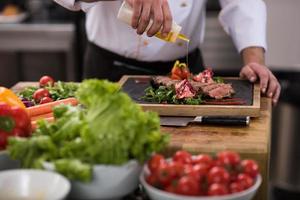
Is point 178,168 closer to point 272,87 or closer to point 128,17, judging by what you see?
point 128,17

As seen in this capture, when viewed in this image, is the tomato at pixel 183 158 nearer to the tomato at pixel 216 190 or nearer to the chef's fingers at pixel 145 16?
the tomato at pixel 216 190

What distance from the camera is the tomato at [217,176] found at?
4.22ft

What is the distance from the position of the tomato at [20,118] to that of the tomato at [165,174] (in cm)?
39

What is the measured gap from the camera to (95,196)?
53.8 inches

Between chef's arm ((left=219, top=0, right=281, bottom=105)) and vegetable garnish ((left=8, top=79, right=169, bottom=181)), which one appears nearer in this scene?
vegetable garnish ((left=8, top=79, right=169, bottom=181))

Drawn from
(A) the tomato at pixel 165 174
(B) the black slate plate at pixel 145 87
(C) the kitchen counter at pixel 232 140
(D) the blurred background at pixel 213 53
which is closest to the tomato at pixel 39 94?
(B) the black slate plate at pixel 145 87

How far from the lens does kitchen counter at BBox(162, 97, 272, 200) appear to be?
1.61 m

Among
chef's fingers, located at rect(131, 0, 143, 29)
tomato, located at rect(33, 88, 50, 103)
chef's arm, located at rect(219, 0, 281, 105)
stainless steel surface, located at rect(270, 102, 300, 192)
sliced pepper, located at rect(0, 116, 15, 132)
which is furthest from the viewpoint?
stainless steel surface, located at rect(270, 102, 300, 192)

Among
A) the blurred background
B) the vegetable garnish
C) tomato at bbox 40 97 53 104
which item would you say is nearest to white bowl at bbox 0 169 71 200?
the vegetable garnish

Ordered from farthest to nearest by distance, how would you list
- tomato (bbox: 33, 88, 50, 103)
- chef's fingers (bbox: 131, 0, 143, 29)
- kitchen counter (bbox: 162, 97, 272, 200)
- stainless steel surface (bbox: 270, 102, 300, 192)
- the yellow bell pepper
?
stainless steel surface (bbox: 270, 102, 300, 192) < tomato (bbox: 33, 88, 50, 103) < chef's fingers (bbox: 131, 0, 143, 29) < the yellow bell pepper < kitchen counter (bbox: 162, 97, 272, 200)

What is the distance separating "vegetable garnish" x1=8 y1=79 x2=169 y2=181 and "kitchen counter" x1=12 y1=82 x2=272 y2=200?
227 mm

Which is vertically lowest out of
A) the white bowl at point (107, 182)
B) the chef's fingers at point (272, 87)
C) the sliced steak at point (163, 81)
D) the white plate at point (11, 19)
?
the white plate at point (11, 19)

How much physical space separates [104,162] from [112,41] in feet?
4.27

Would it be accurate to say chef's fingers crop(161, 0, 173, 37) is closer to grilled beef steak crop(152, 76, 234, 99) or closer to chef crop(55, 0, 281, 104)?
grilled beef steak crop(152, 76, 234, 99)
